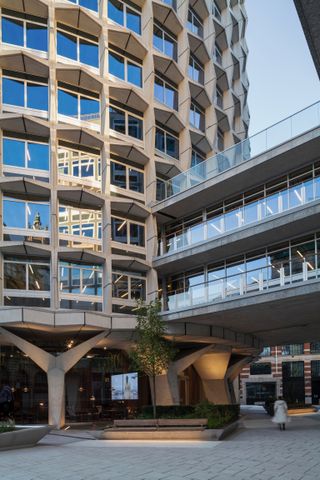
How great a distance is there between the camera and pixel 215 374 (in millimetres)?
38688

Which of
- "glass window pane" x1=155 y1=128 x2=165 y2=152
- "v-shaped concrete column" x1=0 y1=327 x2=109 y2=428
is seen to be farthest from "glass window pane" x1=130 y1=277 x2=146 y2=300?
"glass window pane" x1=155 y1=128 x2=165 y2=152

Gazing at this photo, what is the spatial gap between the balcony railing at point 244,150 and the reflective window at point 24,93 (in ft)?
27.8

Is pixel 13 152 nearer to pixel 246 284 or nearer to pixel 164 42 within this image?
pixel 246 284

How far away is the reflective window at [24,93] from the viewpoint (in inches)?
1169

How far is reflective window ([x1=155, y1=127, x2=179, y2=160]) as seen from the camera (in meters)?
35.8

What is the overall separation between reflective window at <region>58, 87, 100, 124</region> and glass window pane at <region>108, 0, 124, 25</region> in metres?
5.17

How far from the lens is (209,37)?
42.0 metres

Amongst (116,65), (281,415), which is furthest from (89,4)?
(281,415)

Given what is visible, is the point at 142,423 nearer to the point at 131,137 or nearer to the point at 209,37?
the point at 131,137

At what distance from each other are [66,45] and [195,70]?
12312 mm

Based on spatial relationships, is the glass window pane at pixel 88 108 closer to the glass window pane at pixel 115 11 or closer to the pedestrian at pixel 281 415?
the glass window pane at pixel 115 11

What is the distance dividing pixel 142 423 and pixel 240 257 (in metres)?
11.3

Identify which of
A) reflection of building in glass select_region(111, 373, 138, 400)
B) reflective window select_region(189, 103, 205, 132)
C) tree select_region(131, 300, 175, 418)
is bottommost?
reflection of building in glass select_region(111, 373, 138, 400)

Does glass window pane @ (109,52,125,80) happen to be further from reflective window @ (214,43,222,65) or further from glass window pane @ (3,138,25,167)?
reflective window @ (214,43,222,65)
